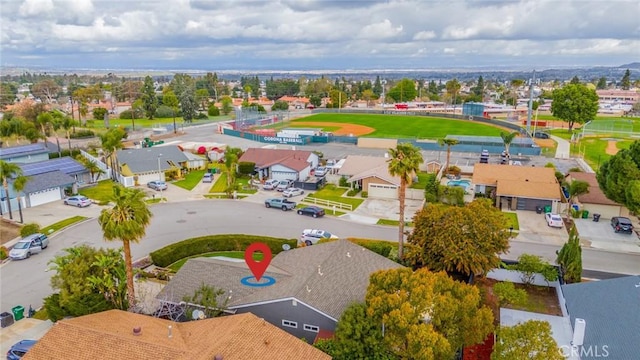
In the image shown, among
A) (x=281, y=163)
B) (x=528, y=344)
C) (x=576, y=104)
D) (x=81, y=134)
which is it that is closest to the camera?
(x=528, y=344)

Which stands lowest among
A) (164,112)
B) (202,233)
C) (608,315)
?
(202,233)

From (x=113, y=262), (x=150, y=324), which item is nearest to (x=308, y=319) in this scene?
(x=150, y=324)

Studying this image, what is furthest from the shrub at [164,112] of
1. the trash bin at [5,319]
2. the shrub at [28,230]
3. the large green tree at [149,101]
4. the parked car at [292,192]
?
the trash bin at [5,319]

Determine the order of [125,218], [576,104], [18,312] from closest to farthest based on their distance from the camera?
[125,218] < [18,312] < [576,104]

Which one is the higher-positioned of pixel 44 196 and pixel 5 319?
pixel 44 196

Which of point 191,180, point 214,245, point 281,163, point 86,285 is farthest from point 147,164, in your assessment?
point 86,285

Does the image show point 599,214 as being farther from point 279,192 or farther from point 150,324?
point 150,324

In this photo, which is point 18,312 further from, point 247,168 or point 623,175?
point 623,175
